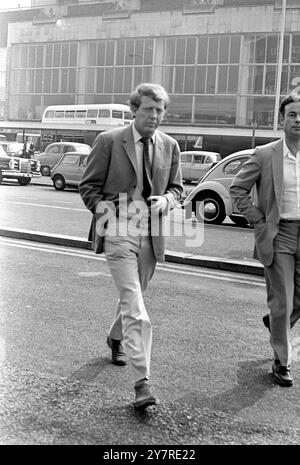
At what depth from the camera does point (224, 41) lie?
5447 centimetres

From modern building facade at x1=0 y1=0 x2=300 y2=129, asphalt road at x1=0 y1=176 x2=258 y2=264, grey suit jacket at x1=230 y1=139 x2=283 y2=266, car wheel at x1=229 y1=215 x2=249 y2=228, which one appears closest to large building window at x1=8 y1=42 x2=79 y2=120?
modern building facade at x1=0 y1=0 x2=300 y2=129

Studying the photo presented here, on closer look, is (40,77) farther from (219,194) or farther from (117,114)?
(219,194)

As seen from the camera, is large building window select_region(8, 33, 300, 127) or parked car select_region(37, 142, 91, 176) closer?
parked car select_region(37, 142, 91, 176)

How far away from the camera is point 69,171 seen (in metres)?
24.6

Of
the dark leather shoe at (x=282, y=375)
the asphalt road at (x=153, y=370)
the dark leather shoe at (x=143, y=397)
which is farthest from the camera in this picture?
the dark leather shoe at (x=282, y=375)

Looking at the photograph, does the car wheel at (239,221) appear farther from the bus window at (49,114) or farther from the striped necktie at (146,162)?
the bus window at (49,114)

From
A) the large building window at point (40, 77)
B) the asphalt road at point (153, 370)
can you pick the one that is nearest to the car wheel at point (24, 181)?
the asphalt road at point (153, 370)

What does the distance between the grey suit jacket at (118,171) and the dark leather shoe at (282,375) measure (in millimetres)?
1107

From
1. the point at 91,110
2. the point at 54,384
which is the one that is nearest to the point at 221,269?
the point at 54,384

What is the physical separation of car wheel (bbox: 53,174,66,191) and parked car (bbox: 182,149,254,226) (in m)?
10.7

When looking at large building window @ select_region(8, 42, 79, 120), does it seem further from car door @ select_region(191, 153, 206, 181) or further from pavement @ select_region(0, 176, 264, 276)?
pavement @ select_region(0, 176, 264, 276)

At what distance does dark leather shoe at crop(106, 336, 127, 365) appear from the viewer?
176 inches

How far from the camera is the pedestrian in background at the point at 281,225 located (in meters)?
4.25

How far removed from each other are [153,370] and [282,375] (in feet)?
2.87
